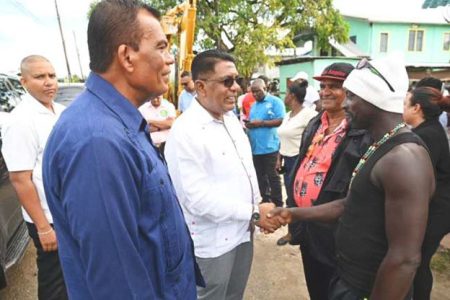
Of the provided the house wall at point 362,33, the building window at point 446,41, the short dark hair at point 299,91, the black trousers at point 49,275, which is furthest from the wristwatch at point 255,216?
the building window at point 446,41

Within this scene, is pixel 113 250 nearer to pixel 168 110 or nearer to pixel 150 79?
pixel 150 79

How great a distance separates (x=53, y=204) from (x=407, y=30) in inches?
1185

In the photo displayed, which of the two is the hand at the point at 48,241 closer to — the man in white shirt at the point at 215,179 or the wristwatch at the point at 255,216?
the man in white shirt at the point at 215,179

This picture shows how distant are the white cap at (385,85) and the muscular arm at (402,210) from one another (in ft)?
0.84

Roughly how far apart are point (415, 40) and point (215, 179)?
96.5ft

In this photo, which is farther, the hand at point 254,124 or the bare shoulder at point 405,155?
the hand at point 254,124

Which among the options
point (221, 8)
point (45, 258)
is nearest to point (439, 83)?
point (45, 258)

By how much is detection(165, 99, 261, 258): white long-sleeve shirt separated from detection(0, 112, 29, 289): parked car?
1.73m

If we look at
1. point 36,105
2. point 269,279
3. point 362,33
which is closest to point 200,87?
point 36,105

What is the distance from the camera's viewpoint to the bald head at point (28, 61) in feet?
8.38

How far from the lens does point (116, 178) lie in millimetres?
988

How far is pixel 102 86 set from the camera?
1.13 m

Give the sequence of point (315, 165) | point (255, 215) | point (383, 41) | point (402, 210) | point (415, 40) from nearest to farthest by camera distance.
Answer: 1. point (402, 210)
2. point (255, 215)
3. point (315, 165)
4. point (383, 41)
5. point (415, 40)

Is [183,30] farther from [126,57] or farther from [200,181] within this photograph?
[126,57]
